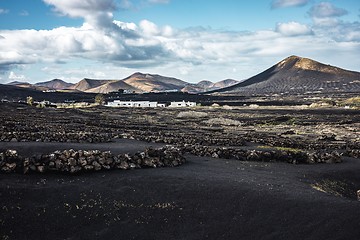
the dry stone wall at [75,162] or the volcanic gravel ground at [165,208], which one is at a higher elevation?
the dry stone wall at [75,162]

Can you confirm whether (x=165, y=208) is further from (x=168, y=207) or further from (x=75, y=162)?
(x=75, y=162)

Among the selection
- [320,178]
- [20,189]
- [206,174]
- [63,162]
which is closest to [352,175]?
[320,178]

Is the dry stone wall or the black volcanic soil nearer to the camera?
the black volcanic soil

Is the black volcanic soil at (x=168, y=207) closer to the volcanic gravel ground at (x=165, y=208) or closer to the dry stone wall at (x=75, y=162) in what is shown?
the volcanic gravel ground at (x=165, y=208)

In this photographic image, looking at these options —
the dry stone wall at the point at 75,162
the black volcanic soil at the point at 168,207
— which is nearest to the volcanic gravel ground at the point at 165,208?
the black volcanic soil at the point at 168,207

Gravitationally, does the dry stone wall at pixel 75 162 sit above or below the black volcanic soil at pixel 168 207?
above

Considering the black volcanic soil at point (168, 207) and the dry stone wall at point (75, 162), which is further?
the dry stone wall at point (75, 162)

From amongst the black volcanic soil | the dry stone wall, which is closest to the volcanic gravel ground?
the black volcanic soil

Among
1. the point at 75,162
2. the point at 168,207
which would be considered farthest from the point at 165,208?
the point at 75,162

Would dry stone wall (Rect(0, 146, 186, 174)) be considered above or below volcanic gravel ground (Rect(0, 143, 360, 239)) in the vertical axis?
above

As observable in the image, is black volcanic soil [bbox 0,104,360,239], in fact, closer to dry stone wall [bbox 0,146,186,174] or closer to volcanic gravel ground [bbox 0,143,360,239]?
volcanic gravel ground [bbox 0,143,360,239]

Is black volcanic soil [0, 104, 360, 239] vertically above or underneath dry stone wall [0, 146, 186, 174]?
underneath

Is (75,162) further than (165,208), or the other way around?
(75,162)

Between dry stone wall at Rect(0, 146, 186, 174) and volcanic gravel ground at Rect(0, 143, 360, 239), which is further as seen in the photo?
dry stone wall at Rect(0, 146, 186, 174)
